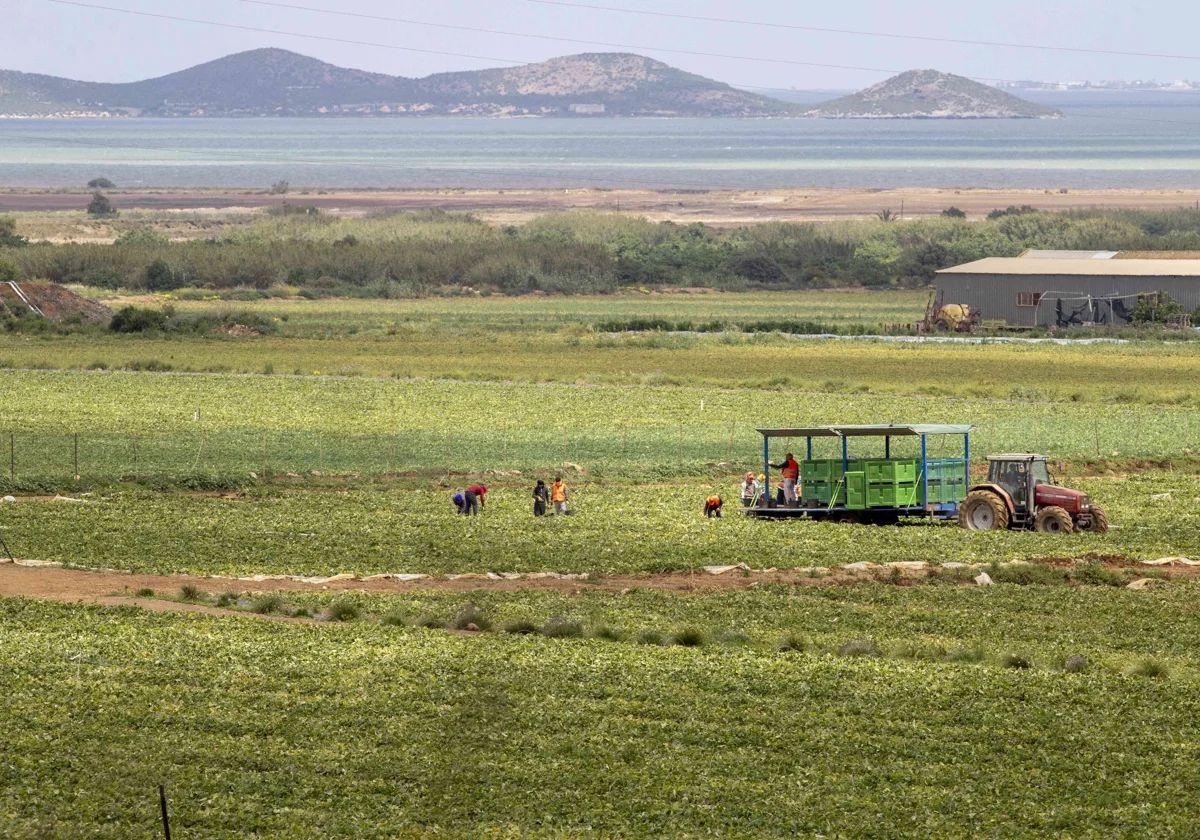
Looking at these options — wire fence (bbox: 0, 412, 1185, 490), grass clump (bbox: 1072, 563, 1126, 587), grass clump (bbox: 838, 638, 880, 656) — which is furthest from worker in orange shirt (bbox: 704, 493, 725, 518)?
grass clump (bbox: 838, 638, 880, 656)

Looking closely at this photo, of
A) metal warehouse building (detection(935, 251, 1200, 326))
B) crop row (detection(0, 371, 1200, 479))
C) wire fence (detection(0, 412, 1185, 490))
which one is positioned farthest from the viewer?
metal warehouse building (detection(935, 251, 1200, 326))

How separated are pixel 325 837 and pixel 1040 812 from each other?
6965 mm

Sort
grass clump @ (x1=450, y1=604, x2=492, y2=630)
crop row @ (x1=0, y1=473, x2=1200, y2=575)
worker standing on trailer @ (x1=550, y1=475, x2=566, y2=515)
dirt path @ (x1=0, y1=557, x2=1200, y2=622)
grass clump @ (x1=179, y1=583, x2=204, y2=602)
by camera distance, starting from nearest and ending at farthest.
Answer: grass clump @ (x1=450, y1=604, x2=492, y2=630) → grass clump @ (x1=179, y1=583, x2=204, y2=602) → dirt path @ (x1=0, y1=557, x2=1200, y2=622) → crop row @ (x1=0, y1=473, x2=1200, y2=575) → worker standing on trailer @ (x1=550, y1=475, x2=566, y2=515)

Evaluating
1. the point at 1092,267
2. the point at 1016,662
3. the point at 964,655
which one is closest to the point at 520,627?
the point at 964,655

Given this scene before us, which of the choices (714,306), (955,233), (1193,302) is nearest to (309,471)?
(1193,302)

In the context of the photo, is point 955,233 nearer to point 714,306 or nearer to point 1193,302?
point 714,306

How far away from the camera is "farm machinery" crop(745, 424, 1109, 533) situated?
36562mm

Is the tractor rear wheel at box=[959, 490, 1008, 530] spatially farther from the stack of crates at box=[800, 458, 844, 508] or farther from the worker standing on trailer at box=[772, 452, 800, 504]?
the worker standing on trailer at box=[772, 452, 800, 504]

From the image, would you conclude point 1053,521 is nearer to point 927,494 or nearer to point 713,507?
point 927,494

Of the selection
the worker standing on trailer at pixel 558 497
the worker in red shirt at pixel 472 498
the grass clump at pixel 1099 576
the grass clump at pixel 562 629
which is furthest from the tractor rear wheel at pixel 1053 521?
the grass clump at pixel 562 629

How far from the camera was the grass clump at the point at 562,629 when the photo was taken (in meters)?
26.0

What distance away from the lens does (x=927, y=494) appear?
37.8 metres

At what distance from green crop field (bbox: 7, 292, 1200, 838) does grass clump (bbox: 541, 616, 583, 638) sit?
2.5 inches

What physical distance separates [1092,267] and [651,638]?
76485mm
